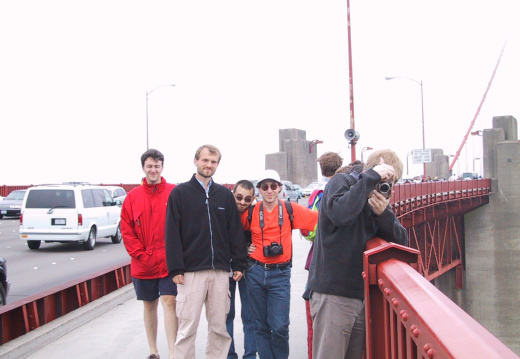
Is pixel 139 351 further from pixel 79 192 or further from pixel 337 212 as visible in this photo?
pixel 79 192

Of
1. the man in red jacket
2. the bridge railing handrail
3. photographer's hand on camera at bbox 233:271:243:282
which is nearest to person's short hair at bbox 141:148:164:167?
the man in red jacket

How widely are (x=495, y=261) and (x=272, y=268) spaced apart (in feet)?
145

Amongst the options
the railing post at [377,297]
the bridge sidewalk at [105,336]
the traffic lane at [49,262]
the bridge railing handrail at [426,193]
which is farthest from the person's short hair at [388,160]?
the bridge railing handrail at [426,193]

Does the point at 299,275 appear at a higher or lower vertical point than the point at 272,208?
lower

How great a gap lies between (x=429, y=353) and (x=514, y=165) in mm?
49792

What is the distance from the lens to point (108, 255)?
1459cm

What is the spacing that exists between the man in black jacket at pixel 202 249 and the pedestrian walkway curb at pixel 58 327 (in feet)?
5.88

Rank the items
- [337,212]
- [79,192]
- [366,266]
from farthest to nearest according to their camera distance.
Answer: [79,192] → [337,212] → [366,266]

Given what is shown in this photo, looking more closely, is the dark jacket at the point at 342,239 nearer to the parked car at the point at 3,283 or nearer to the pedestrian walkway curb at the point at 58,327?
the pedestrian walkway curb at the point at 58,327

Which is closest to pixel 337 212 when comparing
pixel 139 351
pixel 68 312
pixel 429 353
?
pixel 429 353

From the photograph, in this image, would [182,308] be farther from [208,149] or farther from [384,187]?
[384,187]

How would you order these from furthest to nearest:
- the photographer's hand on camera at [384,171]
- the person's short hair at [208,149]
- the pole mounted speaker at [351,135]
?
the pole mounted speaker at [351,135], the person's short hair at [208,149], the photographer's hand on camera at [384,171]

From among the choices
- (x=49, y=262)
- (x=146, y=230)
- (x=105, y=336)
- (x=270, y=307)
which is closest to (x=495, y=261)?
(x=49, y=262)

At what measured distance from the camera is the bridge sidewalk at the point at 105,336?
5.00m
